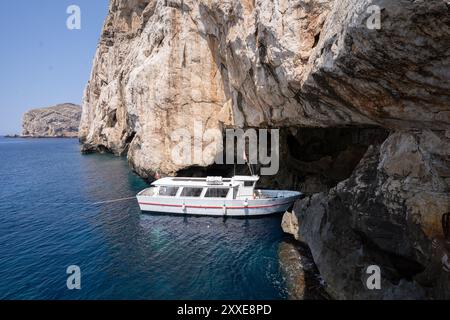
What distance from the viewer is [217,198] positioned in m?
29.4

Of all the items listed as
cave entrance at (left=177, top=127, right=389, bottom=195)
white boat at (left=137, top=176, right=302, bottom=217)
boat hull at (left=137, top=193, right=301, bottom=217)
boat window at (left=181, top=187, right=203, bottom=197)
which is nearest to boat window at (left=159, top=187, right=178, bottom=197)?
A: white boat at (left=137, top=176, right=302, bottom=217)

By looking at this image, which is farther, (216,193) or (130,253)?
(216,193)

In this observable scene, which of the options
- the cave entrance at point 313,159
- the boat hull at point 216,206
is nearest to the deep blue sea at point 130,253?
the boat hull at point 216,206

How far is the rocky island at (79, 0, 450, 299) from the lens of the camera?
10172mm

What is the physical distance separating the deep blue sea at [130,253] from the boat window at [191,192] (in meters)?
2.58

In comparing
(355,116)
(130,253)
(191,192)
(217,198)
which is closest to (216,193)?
(217,198)

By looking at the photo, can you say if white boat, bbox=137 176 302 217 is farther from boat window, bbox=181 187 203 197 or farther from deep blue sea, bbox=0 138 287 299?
deep blue sea, bbox=0 138 287 299

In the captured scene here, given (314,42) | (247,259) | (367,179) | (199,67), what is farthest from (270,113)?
(199,67)

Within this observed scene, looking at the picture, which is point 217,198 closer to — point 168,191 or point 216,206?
point 216,206

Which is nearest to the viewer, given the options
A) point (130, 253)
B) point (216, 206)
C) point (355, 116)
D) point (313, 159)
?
point (355, 116)

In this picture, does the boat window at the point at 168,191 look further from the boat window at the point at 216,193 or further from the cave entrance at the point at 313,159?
the cave entrance at the point at 313,159

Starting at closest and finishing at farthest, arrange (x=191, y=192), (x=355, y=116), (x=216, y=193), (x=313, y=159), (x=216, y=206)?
1. (x=355, y=116)
2. (x=216, y=206)
3. (x=216, y=193)
4. (x=191, y=192)
5. (x=313, y=159)

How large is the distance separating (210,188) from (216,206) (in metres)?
2.07
